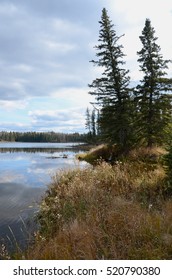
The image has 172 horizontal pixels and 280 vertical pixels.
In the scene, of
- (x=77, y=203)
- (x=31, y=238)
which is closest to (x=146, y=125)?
(x=77, y=203)

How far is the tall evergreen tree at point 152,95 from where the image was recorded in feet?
82.8

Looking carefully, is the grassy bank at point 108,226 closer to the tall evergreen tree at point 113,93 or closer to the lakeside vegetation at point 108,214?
the lakeside vegetation at point 108,214

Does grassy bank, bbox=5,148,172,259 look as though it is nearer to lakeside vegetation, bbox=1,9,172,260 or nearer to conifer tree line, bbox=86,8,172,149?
lakeside vegetation, bbox=1,9,172,260

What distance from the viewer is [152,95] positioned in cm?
2589

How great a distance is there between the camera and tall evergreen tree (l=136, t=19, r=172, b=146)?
25250 mm

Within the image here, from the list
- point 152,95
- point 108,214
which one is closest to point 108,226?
point 108,214

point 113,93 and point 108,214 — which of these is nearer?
point 108,214

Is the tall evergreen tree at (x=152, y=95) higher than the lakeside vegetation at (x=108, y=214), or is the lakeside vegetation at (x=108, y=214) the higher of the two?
the tall evergreen tree at (x=152, y=95)

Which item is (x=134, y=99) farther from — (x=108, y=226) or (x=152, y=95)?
(x=108, y=226)

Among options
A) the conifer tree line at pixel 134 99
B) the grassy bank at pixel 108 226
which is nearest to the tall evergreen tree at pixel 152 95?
the conifer tree line at pixel 134 99

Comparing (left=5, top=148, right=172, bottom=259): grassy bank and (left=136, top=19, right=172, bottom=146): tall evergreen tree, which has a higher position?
(left=136, top=19, right=172, bottom=146): tall evergreen tree

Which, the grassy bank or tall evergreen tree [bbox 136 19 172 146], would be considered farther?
tall evergreen tree [bbox 136 19 172 146]

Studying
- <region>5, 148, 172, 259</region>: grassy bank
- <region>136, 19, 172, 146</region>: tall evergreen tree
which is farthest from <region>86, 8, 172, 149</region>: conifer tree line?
<region>5, 148, 172, 259</region>: grassy bank
